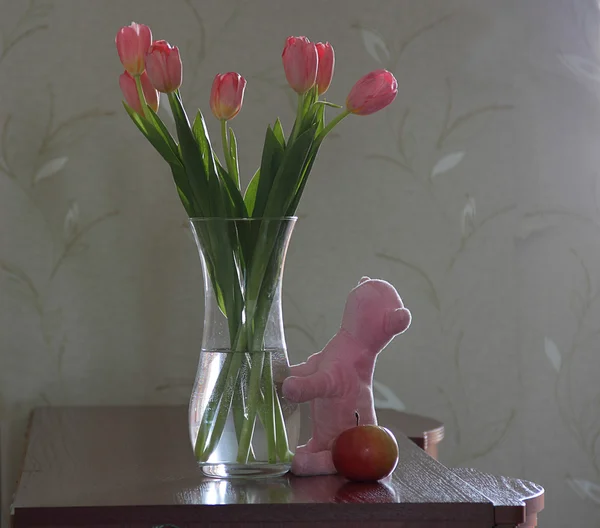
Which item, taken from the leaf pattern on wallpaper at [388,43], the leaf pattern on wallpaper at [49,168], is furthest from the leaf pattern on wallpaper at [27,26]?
the leaf pattern on wallpaper at [388,43]

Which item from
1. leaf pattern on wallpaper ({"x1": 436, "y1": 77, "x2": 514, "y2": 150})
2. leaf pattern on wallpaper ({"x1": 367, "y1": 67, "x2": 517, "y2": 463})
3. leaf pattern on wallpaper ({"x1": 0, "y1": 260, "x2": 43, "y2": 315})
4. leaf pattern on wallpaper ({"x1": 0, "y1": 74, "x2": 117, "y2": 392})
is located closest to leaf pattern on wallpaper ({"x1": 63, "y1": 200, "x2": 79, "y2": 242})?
leaf pattern on wallpaper ({"x1": 0, "y1": 74, "x2": 117, "y2": 392})

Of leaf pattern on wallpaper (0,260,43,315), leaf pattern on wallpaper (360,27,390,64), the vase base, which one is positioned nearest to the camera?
the vase base

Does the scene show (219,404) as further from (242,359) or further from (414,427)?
(414,427)

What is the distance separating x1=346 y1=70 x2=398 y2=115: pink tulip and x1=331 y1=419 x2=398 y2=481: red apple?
367 mm

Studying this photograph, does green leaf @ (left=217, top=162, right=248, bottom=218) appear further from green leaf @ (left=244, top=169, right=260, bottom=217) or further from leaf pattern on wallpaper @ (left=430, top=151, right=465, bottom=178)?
leaf pattern on wallpaper @ (left=430, top=151, right=465, bottom=178)

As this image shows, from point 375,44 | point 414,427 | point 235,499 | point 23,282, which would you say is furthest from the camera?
point 375,44

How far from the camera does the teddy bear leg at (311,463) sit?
3.14 ft

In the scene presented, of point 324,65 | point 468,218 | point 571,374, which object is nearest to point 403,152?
point 468,218

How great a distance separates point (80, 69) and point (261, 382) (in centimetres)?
118

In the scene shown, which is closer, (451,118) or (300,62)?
(300,62)

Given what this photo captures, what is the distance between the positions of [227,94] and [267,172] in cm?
10

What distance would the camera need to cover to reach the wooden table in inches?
32.7

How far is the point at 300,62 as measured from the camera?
3.05 ft

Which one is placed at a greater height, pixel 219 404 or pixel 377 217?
pixel 377 217
